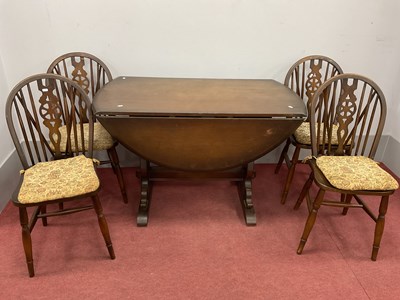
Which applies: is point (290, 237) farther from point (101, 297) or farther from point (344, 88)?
point (101, 297)

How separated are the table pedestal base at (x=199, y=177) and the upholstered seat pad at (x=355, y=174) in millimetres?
533

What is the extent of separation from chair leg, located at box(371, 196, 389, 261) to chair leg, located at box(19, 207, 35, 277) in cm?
178

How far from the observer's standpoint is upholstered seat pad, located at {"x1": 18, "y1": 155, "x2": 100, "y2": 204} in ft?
5.04

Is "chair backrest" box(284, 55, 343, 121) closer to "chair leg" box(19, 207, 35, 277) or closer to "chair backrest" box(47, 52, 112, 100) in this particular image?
"chair backrest" box(47, 52, 112, 100)

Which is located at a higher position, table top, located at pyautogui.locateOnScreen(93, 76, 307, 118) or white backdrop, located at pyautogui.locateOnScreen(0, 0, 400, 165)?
white backdrop, located at pyautogui.locateOnScreen(0, 0, 400, 165)

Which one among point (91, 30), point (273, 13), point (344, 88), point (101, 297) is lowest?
point (101, 297)

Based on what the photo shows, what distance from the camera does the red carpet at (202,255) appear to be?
1663mm

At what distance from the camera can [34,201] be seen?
4.98ft

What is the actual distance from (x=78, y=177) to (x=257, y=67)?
1455 mm

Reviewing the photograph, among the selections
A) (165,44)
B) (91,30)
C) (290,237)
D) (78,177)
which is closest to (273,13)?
(165,44)

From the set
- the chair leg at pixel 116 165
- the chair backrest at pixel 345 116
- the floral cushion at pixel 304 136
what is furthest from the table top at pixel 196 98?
the chair leg at pixel 116 165

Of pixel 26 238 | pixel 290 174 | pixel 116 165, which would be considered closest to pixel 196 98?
pixel 116 165

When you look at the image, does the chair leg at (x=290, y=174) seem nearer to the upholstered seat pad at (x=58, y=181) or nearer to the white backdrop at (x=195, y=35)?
the white backdrop at (x=195, y=35)

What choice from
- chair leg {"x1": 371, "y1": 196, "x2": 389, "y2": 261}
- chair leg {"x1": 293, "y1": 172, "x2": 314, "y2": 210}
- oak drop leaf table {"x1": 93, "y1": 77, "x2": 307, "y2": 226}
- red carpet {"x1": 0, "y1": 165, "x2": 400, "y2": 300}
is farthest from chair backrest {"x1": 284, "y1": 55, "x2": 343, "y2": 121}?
chair leg {"x1": 371, "y1": 196, "x2": 389, "y2": 261}
